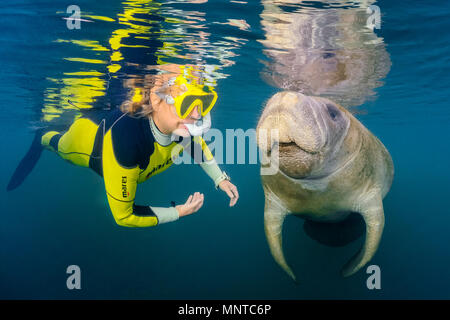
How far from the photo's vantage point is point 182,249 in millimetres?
12477

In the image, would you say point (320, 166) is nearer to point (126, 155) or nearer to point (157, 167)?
point (126, 155)

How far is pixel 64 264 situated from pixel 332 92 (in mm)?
11884

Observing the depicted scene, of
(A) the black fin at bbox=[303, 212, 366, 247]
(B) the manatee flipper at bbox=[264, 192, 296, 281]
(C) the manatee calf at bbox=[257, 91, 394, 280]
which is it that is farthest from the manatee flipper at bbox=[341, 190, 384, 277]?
(B) the manatee flipper at bbox=[264, 192, 296, 281]

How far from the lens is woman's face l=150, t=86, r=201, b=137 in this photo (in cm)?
407

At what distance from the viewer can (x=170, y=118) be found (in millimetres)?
4098

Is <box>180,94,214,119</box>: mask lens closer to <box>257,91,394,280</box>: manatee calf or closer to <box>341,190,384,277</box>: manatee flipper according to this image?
<box>257,91,394,280</box>: manatee calf

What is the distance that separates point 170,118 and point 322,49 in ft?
14.2

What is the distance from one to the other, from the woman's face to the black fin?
9.05 ft

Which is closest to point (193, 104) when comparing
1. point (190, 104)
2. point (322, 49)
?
point (190, 104)

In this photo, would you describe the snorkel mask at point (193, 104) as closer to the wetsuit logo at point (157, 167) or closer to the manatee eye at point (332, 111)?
the wetsuit logo at point (157, 167)

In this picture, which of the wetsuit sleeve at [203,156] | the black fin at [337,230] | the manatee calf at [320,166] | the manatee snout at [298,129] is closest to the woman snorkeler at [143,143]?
the wetsuit sleeve at [203,156]

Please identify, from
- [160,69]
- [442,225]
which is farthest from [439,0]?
[442,225]
